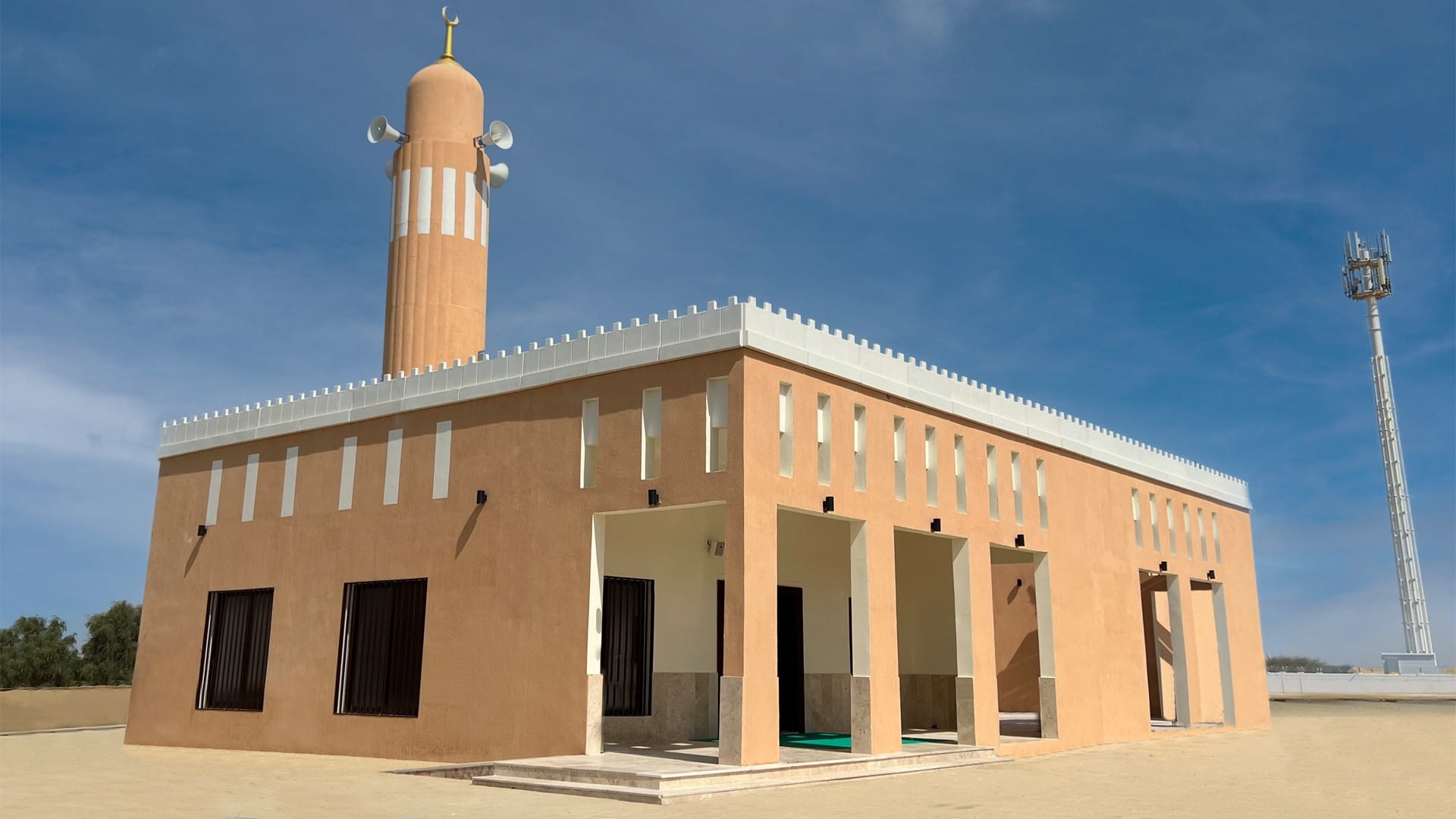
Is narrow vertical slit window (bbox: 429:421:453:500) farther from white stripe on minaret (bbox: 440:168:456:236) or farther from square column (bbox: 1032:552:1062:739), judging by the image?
square column (bbox: 1032:552:1062:739)

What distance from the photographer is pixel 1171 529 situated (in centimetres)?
2328

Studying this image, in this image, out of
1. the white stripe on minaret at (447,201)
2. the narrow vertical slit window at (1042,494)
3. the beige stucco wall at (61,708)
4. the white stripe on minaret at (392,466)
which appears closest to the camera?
the white stripe on minaret at (392,466)

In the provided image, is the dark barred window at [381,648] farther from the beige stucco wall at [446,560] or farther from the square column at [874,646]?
the square column at [874,646]

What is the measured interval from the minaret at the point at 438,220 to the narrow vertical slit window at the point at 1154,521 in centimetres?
1327

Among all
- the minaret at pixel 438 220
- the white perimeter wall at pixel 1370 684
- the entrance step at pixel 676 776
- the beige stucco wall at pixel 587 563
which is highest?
the minaret at pixel 438 220

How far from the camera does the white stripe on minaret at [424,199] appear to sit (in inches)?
864

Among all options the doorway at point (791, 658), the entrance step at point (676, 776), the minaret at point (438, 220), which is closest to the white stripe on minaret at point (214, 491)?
the minaret at point (438, 220)

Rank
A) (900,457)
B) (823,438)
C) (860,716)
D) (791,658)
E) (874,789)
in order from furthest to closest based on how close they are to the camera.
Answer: (791,658) → (900,457) → (823,438) → (860,716) → (874,789)

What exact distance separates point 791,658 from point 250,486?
9.80m

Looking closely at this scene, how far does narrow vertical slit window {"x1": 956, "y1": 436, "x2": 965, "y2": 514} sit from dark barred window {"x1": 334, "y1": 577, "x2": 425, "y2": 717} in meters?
8.06

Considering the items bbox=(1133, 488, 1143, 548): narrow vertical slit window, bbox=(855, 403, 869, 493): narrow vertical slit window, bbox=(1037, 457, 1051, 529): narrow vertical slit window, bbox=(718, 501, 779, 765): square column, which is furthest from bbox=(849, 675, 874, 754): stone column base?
bbox=(1133, 488, 1143, 548): narrow vertical slit window

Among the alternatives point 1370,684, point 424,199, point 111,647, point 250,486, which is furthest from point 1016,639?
point 111,647

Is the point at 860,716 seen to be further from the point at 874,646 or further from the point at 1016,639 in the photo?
the point at 1016,639

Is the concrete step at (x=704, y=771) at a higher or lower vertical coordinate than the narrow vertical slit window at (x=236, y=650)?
lower
